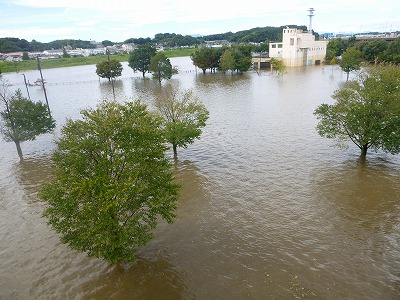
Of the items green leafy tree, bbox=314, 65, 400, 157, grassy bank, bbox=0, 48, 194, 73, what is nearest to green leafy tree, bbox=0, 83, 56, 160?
green leafy tree, bbox=314, 65, 400, 157

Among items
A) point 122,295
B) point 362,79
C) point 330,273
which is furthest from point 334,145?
point 122,295

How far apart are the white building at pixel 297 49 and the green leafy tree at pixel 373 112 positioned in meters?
79.8

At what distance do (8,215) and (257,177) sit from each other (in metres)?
19.2

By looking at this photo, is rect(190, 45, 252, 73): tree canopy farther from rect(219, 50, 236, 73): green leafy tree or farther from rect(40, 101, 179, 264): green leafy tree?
rect(40, 101, 179, 264): green leafy tree

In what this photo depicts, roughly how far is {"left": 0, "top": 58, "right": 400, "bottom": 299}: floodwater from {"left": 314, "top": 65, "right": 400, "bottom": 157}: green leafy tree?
8.98 ft

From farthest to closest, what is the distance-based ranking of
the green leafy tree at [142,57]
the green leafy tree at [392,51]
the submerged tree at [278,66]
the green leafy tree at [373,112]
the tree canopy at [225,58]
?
the green leafy tree at [142,57] → the tree canopy at [225,58] → the submerged tree at [278,66] → the green leafy tree at [392,51] → the green leafy tree at [373,112]

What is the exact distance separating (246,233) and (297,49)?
96.5 m

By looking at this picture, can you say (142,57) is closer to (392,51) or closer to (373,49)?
(373,49)

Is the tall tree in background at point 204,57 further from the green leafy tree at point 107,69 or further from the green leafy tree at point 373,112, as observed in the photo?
the green leafy tree at point 373,112

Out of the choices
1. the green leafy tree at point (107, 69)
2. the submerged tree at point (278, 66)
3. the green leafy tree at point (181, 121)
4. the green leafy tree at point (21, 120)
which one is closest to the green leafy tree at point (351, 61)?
the submerged tree at point (278, 66)

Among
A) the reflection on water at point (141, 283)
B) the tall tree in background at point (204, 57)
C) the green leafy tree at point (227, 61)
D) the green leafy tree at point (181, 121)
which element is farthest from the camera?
the tall tree in background at point (204, 57)

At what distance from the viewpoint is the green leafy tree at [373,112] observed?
2477 cm

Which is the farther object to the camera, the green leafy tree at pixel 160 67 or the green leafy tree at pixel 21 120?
the green leafy tree at pixel 160 67

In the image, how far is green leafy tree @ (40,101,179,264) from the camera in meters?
13.4
